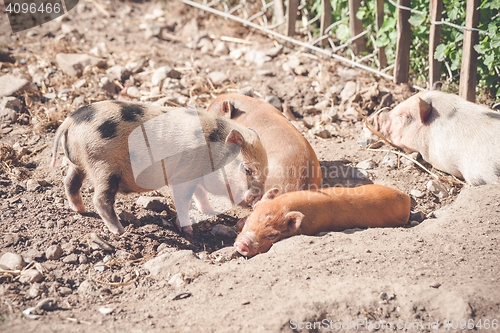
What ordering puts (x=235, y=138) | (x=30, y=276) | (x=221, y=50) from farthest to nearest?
(x=221, y=50), (x=235, y=138), (x=30, y=276)

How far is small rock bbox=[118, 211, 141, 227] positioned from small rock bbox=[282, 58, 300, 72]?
11.8 feet

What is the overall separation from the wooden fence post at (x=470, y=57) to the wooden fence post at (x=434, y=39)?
0.34m

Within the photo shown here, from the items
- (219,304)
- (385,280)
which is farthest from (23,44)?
(385,280)

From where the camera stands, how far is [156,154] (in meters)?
3.73

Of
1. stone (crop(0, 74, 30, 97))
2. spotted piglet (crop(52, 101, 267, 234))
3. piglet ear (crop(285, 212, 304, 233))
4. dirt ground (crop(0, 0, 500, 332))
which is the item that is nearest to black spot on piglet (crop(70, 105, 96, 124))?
spotted piglet (crop(52, 101, 267, 234))

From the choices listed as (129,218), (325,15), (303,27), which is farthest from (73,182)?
(303,27)

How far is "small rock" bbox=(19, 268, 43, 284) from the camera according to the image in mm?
2863

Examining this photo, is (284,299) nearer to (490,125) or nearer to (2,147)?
(490,125)

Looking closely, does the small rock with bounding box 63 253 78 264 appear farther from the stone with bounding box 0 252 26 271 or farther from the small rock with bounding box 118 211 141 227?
the small rock with bounding box 118 211 141 227

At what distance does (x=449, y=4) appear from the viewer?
4.90m

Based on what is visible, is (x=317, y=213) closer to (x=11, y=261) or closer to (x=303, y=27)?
(x=11, y=261)

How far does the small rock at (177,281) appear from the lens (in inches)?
116

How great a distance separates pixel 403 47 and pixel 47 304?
4.82 meters

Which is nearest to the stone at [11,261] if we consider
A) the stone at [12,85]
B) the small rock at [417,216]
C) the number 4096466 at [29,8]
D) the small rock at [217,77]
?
the stone at [12,85]
